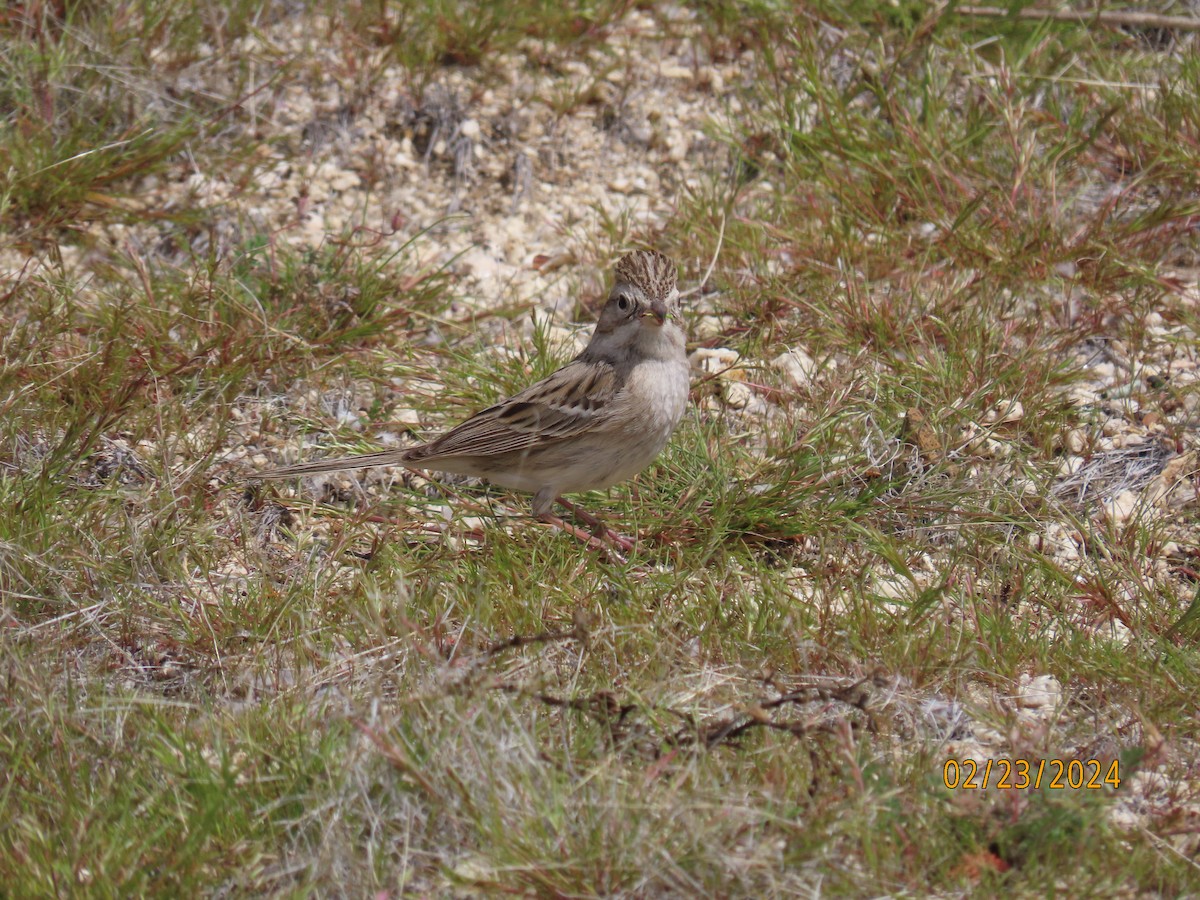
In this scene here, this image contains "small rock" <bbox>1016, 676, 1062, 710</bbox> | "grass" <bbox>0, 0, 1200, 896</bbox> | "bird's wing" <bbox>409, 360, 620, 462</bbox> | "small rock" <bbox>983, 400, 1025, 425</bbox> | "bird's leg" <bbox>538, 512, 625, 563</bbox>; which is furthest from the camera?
"small rock" <bbox>983, 400, 1025, 425</bbox>

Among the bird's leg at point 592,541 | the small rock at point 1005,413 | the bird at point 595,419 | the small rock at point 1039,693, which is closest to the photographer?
the small rock at point 1039,693

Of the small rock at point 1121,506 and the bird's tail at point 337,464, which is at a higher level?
the small rock at point 1121,506

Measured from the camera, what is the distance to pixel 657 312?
554cm

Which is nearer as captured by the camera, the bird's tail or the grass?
the grass

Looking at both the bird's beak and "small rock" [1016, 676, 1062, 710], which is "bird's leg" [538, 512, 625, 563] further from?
"small rock" [1016, 676, 1062, 710]

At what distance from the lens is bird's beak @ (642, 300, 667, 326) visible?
5531mm

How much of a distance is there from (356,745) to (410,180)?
4615 mm

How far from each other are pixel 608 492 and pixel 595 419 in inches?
29.7

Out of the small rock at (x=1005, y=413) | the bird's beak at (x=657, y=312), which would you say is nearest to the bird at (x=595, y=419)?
the bird's beak at (x=657, y=312)

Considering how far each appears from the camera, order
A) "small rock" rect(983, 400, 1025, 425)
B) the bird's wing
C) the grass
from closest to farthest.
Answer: the grass, the bird's wing, "small rock" rect(983, 400, 1025, 425)

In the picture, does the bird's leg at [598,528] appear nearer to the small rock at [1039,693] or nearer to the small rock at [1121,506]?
the small rock at [1039,693]

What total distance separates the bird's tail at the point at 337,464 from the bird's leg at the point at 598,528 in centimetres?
79

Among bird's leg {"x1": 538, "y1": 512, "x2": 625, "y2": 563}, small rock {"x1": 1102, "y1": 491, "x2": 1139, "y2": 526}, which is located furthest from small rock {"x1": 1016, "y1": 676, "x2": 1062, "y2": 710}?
bird's leg {"x1": 538, "y1": 512, "x2": 625, "y2": 563}

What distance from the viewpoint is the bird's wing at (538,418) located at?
570 cm
